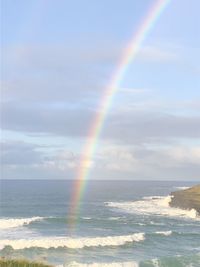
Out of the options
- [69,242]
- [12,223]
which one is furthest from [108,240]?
[12,223]

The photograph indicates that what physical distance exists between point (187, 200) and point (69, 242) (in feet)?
153

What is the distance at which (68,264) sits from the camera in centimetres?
3284

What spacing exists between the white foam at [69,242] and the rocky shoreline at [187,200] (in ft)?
106

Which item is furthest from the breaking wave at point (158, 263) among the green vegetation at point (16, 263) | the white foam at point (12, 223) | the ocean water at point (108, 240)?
the white foam at point (12, 223)

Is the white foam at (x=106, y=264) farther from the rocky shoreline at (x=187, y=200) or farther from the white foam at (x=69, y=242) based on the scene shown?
the rocky shoreline at (x=187, y=200)

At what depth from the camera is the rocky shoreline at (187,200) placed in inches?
3140

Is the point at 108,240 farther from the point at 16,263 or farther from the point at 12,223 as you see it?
the point at 16,263

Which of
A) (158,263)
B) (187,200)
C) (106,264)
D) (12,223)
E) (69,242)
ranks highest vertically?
(187,200)

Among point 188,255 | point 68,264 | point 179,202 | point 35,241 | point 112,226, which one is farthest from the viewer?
point 179,202

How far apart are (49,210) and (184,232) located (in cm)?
3057

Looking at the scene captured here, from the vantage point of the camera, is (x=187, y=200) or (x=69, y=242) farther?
(x=187, y=200)

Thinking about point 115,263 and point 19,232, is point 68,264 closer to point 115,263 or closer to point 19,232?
point 115,263

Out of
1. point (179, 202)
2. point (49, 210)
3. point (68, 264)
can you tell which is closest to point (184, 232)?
point (68, 264)

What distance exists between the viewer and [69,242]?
4116 centimetres
